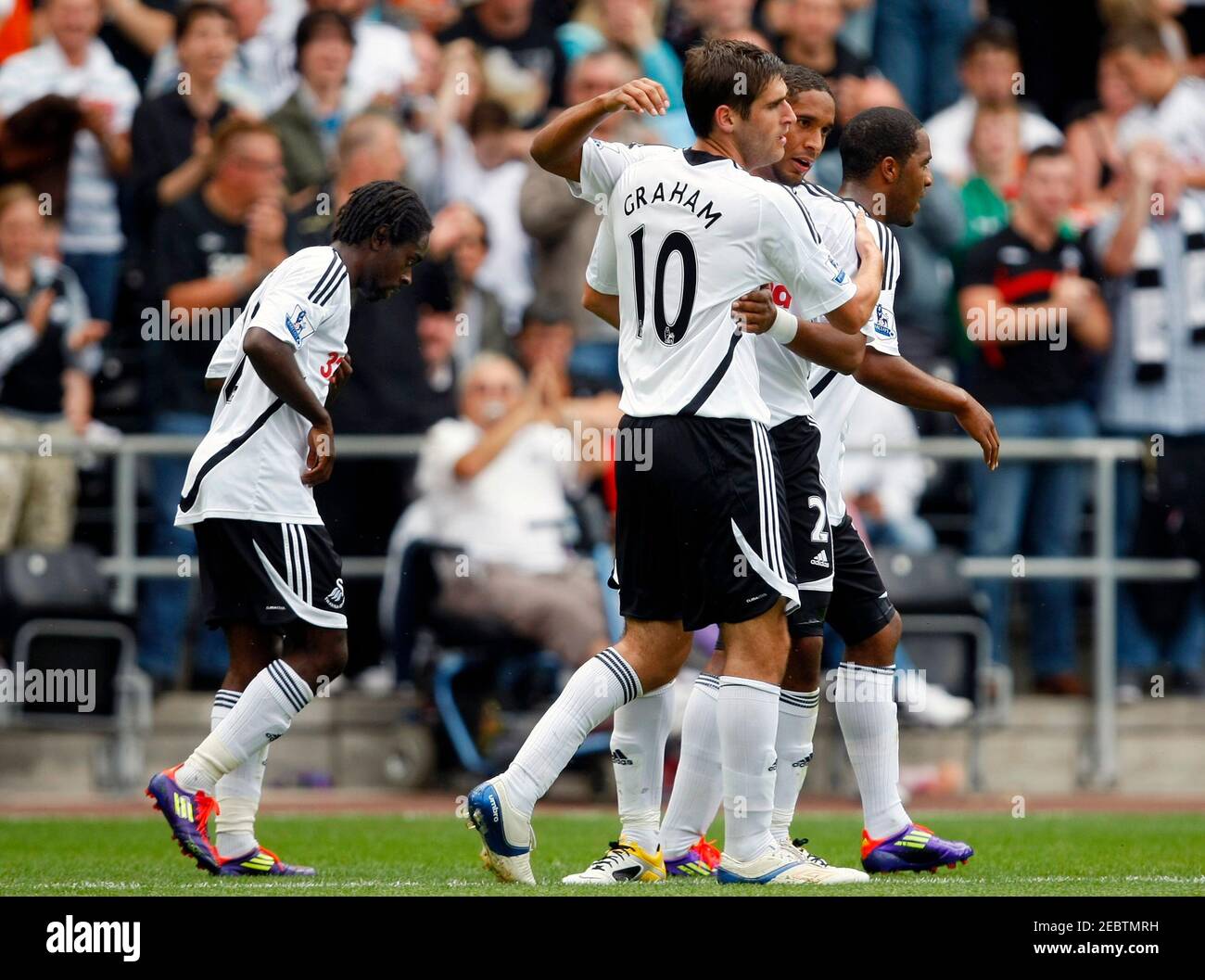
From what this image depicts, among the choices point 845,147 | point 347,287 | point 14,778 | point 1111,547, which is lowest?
point 14,778

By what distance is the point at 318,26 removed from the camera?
478 inches

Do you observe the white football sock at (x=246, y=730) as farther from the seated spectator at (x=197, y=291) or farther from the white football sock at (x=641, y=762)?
the seated spectator at (x=197, y=291)

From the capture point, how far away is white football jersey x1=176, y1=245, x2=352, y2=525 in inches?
269

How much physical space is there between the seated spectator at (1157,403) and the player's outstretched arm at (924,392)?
222 inches

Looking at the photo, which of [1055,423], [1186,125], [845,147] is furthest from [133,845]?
[1186,125]

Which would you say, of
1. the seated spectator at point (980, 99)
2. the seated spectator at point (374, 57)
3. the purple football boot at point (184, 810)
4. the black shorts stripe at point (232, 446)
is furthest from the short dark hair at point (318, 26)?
the purple football boot at point (184, 810)

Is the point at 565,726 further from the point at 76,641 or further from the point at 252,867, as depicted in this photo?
the point at 76,641

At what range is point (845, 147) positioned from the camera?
7098 mm

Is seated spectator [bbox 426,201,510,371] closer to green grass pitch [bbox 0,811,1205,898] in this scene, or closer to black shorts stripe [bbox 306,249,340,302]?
green grass pitch [bbox 0,811,1205,898]

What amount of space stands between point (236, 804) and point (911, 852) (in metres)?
2.26

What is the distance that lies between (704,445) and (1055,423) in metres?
6.31

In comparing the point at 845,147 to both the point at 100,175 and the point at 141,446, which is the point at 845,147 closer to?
the point at 141,446

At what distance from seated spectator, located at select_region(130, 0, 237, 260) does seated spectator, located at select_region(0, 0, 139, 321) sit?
0.92ft

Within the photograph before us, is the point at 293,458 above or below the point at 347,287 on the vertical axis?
below
